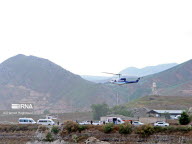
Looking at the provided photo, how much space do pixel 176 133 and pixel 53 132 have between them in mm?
15796

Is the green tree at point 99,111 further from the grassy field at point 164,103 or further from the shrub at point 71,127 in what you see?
the shrub at point 71,127

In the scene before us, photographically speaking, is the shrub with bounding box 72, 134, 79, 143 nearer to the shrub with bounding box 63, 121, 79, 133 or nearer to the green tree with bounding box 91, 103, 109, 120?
the shrub with bounding box 63, 121, 79, 133

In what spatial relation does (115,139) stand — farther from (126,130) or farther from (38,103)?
(38,103)

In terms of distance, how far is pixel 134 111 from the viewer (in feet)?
347

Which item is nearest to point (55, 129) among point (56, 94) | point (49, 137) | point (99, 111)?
point (49, 137)

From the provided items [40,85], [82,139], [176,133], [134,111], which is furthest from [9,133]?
[40,85]

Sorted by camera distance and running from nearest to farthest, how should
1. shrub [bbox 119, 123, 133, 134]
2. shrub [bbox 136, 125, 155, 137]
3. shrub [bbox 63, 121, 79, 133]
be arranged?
shrub [bbox 136, 125, 155, 137] < shrub [bbox 119, 123, 133, 134] < shrub [bbox 63, 121, 79, 133]

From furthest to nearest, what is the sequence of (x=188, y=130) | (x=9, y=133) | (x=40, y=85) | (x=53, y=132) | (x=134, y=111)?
(x=40, y=85), (x=134, y=111), (x=9, y=133), (x=53, y=132), (x=188, y=130)

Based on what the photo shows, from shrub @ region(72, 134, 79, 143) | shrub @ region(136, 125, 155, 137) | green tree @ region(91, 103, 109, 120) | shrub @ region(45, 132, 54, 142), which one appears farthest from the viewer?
green tree @ region(91, 103, 109, 120)

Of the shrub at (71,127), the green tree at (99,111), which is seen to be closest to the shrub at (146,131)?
the shrub at (71,127)

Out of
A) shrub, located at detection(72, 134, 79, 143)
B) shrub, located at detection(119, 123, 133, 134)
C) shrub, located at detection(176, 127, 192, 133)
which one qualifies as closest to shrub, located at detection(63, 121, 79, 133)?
shrub, located at detection(72, 134, 79, 143)

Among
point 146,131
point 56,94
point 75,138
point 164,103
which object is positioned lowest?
point 75,138

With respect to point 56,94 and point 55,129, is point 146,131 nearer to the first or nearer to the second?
point 55,129

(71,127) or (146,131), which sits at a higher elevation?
(71,127)
